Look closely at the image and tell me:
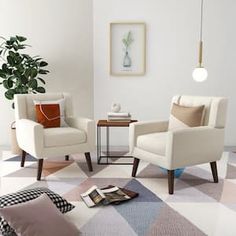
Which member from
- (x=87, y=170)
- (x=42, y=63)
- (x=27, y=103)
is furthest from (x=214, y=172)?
(x=42, y=63)

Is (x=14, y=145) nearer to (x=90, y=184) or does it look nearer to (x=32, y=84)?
(x=32, y=84)

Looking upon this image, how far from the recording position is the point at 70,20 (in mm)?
4570

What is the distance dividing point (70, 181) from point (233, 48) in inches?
113

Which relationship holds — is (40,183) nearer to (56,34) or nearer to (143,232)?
(143,232)

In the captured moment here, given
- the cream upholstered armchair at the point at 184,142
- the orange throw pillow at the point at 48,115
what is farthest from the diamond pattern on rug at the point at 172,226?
the orange throw pillow at the point at 48,115

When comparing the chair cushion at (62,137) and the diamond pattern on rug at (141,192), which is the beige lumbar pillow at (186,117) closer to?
the diamond pattern on rug at (141,192)

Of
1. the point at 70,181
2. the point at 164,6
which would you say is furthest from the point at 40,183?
the point at 164,6

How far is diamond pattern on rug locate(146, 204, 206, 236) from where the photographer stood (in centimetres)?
226

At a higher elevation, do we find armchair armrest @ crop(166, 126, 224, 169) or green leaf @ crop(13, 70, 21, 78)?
green leaf @ crop(13, 70, 21, 78)

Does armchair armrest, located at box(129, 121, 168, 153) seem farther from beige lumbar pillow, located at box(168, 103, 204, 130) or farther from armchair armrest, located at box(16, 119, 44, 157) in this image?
armchair armrest, located at box(16, 119, 44, 157)

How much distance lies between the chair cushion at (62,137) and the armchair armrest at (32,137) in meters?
0.09

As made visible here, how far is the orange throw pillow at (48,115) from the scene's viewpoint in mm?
3645

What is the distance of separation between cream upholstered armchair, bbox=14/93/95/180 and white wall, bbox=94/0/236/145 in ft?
3.11

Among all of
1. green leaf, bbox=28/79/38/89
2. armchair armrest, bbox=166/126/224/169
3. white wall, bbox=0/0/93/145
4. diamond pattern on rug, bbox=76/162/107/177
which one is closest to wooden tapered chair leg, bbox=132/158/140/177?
diamond pattern on rug, bbox=76/162/107/177
